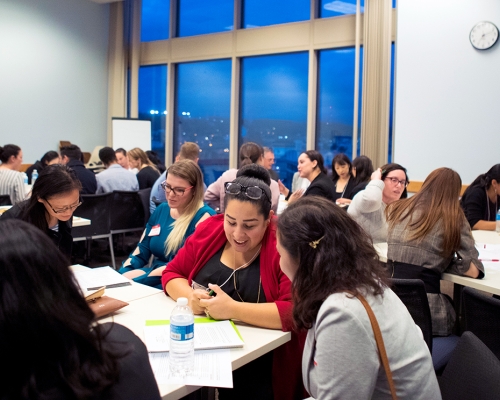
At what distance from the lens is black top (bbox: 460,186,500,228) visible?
13.8ft

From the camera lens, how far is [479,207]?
4.23 m

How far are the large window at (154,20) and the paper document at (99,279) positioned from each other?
8.27 m

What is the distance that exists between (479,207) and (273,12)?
18.7ft

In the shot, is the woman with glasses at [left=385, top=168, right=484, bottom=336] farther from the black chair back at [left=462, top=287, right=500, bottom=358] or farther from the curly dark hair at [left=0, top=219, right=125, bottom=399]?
the curly dark hair at [left=0, top=219, right=125, bottom=399]

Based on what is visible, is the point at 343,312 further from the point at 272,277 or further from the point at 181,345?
the point at 272,277

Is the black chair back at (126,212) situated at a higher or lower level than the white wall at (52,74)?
lower

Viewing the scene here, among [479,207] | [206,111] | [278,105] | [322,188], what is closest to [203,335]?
[322,188]

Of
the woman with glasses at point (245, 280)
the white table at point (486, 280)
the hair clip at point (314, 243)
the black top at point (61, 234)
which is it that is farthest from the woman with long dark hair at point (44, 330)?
the black top at point (61, 234)

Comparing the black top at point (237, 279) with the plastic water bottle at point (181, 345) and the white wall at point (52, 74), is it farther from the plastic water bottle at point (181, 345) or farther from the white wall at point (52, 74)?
the white wall at point (52, 74)

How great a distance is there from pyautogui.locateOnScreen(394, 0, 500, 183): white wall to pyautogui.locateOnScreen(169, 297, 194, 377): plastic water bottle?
5.31m

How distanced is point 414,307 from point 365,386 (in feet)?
3.38

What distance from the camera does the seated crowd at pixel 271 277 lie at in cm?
86

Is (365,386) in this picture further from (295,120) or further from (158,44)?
(158,44)

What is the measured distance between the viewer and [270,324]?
6.05ft
